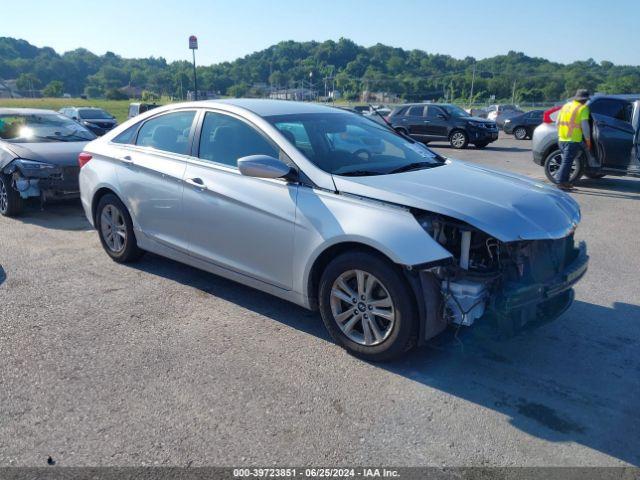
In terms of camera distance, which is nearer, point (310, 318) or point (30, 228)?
point (310, 318)

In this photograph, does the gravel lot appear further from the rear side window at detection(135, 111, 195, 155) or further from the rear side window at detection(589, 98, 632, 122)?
the rear side window at detection(589, 98, 632, 122)

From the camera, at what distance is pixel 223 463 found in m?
2.73

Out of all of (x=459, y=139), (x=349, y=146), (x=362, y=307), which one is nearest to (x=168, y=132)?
(x=349, y=146)

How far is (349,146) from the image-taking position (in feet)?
14.4

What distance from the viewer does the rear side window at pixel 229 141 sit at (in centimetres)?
425

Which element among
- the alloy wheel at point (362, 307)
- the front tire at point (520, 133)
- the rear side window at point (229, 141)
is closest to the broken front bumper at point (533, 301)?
the alloy wheel at point (362, 307)

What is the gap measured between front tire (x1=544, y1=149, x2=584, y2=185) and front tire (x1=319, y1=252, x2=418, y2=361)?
7831 mm

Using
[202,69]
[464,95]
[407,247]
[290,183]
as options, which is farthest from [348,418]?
A: [202,69]

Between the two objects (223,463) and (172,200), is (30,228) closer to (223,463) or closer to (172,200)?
(172,200)

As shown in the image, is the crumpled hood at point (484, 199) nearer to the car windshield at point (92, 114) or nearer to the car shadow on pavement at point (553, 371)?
the car shadow on pavement at point (553, 371)

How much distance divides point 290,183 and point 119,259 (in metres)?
2.59

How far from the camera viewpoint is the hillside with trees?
87.2 m

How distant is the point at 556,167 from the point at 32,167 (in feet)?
30.1

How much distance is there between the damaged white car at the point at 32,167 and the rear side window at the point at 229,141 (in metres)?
4.12
